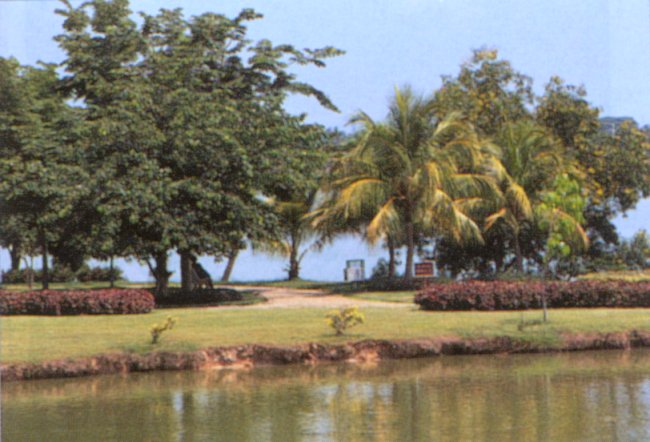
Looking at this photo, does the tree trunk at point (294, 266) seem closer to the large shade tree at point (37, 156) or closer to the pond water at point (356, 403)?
the large shade tree at point (37, 156)

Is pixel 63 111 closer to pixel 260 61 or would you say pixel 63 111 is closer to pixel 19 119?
pixel 19 119

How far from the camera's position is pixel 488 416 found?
10500 millimetres

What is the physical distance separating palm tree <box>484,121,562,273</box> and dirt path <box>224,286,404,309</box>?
5959 millimetres

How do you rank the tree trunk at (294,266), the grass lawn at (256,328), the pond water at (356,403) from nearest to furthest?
the pond water at (356,403) → the grass lawn at (256,328) → the tree trunk at (294,266)

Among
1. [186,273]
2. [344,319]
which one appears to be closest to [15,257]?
[186,273]

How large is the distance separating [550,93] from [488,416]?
84.4ft

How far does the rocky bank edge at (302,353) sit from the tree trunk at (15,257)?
80.3 ft

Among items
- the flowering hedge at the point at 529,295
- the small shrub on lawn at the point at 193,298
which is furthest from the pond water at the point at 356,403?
the small shrub on lawn at the point at 193,298

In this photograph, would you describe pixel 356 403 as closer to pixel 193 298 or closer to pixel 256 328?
pixel 256 328

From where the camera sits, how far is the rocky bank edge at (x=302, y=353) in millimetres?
14453

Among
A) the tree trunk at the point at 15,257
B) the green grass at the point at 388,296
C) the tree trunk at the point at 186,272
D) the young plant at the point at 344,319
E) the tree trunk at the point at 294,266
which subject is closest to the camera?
the young plant at the point at 344,319

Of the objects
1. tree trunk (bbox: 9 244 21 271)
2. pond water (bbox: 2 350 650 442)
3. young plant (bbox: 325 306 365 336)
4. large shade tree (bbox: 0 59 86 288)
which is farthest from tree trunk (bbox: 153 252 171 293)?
tree trunk (bbox: 9 244 21 271)

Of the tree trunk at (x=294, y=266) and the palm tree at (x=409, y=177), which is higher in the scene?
the palm tree at (x=409, y=177)

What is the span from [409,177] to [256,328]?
10.9 m
